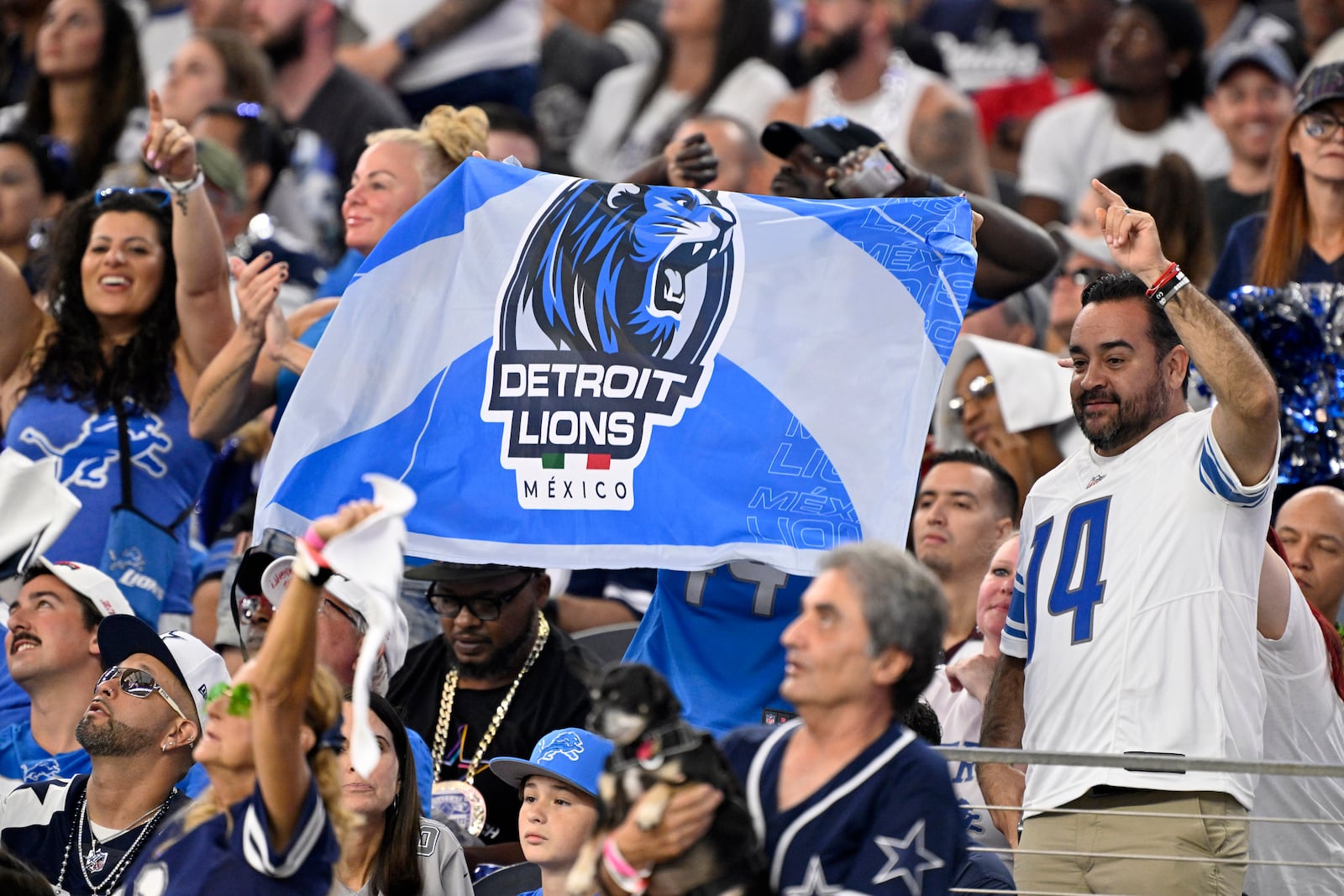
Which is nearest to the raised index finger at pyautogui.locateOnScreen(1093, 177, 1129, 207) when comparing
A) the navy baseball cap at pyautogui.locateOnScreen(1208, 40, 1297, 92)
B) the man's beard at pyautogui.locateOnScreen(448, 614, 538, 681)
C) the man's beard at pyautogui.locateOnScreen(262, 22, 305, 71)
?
the man's beard at pyautogui.locateOnScreen(448, 614, 538, 681)

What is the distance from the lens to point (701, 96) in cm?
1086

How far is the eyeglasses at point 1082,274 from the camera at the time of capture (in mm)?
8156

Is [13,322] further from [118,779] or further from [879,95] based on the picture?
[879,95]

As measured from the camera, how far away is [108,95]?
33.8 feet

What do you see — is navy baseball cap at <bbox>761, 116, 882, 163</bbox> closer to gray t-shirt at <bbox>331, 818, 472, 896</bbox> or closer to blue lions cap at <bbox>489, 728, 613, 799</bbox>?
blue lions cap at <bbox>489, 728, 613, 799</bbox>

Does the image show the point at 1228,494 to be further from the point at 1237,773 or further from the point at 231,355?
the point at 231,355

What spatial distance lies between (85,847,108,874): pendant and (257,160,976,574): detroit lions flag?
1019 mm

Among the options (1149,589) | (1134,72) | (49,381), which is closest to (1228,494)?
(1149,589)

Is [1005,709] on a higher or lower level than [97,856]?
higher

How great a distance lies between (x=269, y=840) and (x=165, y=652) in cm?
183

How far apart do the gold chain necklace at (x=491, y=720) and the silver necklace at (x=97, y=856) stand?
1.00 m

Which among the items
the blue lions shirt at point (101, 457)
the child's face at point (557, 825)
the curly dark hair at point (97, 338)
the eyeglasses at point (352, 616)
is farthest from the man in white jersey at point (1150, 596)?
the curly dark hair at point (97, 338)

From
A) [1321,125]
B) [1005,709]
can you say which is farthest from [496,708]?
[1321,125]

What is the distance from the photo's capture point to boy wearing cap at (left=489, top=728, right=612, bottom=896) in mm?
5668
